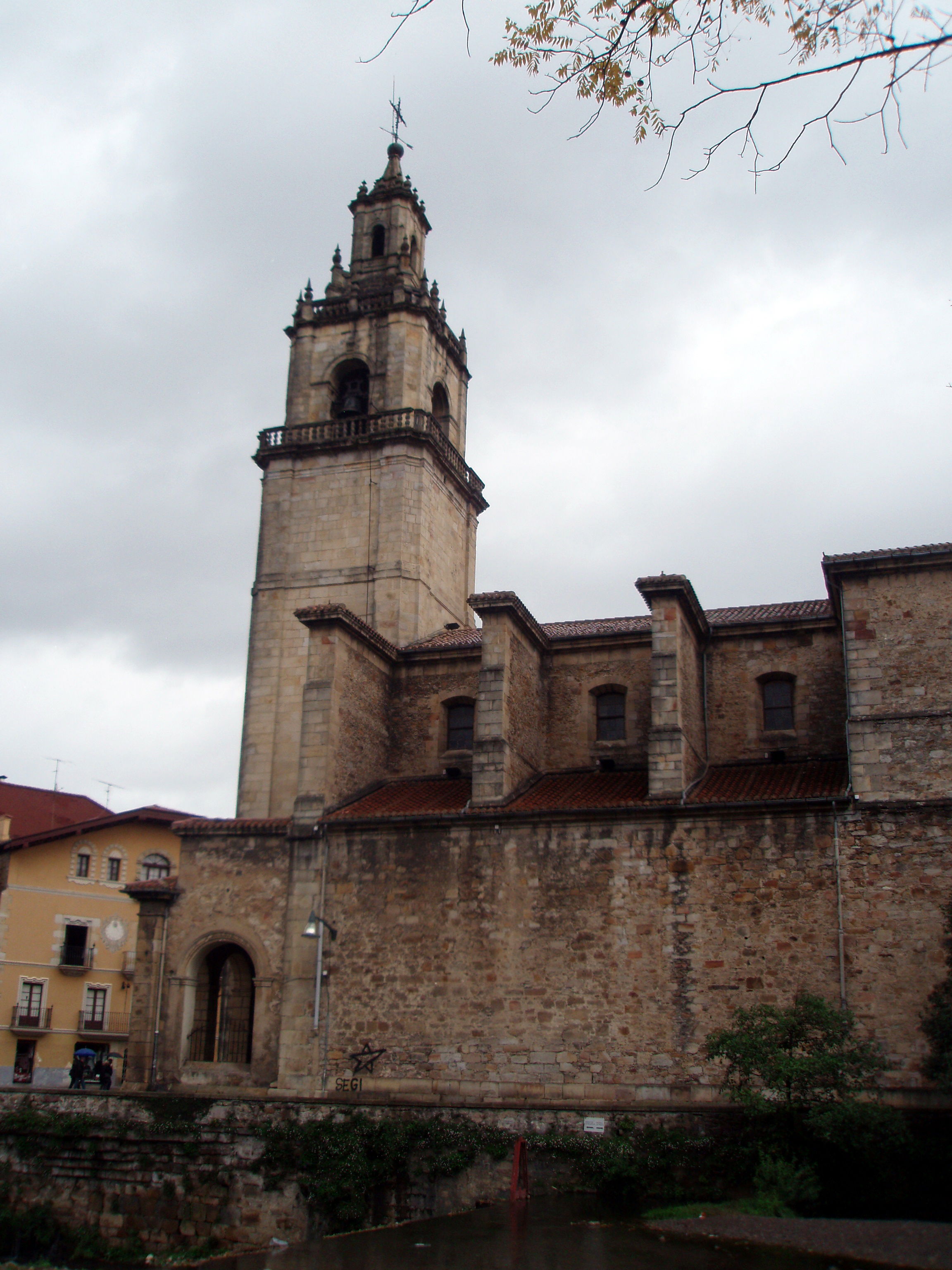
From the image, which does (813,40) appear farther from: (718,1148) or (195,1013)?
(195,1013)

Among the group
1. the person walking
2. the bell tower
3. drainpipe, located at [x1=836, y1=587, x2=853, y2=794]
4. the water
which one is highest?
the bell tower

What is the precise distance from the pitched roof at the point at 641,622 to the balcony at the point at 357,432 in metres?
5.83

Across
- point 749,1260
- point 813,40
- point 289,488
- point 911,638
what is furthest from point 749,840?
point 289,488

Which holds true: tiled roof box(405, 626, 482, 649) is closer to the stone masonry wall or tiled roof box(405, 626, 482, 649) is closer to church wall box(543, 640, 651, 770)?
church wall box(543, 640, 651, 770)

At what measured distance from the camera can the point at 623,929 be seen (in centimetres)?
1939

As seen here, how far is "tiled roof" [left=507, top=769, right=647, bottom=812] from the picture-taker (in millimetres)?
20844

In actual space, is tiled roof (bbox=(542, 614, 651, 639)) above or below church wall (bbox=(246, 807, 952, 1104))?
above

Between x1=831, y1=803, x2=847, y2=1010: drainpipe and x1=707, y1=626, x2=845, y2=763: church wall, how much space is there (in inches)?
170

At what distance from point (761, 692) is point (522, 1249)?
13438 millimetres

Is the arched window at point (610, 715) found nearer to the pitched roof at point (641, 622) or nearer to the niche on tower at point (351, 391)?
the pitched roof at point (641, 622)

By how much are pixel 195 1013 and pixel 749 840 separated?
1134 cm

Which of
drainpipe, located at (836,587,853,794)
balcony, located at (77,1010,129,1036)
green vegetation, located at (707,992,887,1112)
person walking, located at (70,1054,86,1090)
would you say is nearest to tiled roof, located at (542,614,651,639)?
drainpipe, located at (836,587,853,794)

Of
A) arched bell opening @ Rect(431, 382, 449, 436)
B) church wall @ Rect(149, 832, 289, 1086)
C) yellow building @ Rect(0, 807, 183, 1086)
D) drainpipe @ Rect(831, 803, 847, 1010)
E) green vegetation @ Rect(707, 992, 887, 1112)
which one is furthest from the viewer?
yellow building @ Rect(0, 807, 183, 1086)

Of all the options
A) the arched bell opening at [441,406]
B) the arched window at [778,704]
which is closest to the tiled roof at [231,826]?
the arched window at [778,704]
